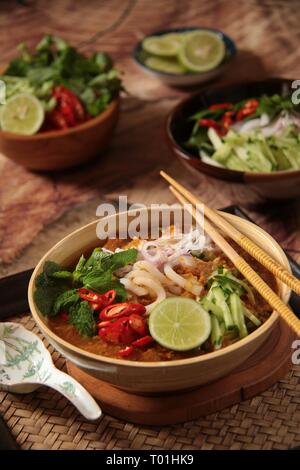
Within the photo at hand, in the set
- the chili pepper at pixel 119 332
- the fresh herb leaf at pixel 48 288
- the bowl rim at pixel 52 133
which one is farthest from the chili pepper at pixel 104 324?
the bowl rim at pixel 52 133

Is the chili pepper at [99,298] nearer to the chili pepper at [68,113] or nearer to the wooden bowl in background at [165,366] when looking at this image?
the wooden bowl in background at [165,366]

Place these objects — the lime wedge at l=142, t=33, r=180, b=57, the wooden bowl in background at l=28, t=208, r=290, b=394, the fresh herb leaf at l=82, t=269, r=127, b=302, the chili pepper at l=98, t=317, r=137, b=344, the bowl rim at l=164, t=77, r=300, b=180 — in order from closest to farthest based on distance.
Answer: the wooden bowl in background at l=28, t=208, r=290, b=394 → the chili pepper at l=98, t=317, r=137, b=344 → the fresh herb leaf at l=82, t=269, r=127, b=302 → the bowl rim at l=164, t=77, r=300, b=180 → the lime wedge at l=142, t=33, r=180, b=57

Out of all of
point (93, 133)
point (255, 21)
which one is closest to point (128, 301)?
point (93, 133)

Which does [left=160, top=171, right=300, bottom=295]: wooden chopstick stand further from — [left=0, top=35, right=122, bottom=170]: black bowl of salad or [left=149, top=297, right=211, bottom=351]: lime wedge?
[left=0, top=35, right=122, bottom=170]: black bowl of salad

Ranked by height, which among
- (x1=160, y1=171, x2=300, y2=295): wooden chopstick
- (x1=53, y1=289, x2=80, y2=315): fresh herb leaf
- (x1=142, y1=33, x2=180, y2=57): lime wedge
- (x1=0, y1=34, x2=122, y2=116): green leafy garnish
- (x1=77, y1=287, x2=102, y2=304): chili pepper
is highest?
(x1=160, y1=171, x2=300, y2=295): wooden chopstick

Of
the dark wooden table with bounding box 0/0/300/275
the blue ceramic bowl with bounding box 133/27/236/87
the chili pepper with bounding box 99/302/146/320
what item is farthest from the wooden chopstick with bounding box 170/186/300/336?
the blue ceramic bowl with bounding box 133/27/236/87
